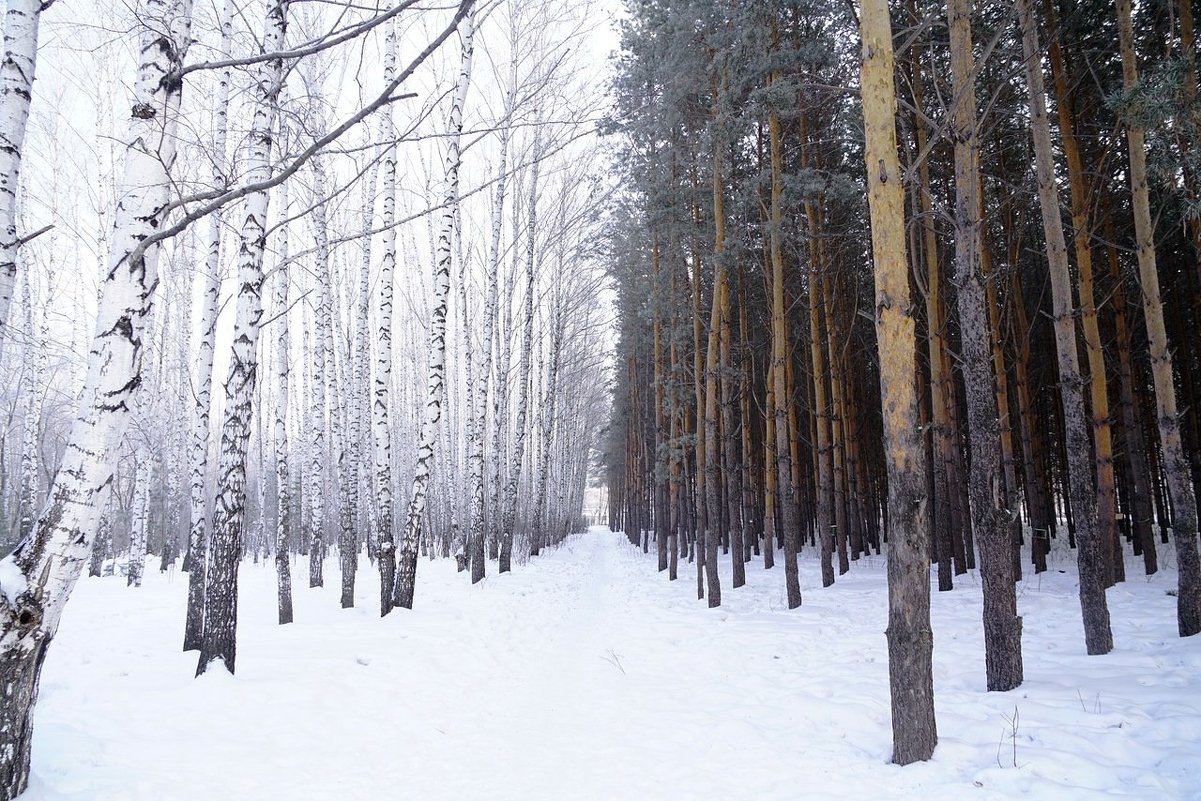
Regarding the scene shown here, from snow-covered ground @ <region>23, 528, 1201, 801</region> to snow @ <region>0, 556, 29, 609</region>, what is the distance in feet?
2.98

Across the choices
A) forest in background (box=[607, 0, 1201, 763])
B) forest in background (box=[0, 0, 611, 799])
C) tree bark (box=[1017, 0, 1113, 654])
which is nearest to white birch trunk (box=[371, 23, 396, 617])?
forest in background (box=[0, 0, 611, 799])

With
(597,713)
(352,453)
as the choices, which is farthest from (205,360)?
(597,713)

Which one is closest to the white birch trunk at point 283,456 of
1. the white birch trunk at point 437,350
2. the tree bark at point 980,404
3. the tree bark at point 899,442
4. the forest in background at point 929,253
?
the white birch trunk at point 437,350

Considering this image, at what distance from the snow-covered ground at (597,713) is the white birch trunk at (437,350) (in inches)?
34.9

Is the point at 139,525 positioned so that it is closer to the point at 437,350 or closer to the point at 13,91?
the point at 437,350

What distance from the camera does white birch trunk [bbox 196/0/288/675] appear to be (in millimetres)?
5301

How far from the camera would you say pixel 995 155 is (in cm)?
1076

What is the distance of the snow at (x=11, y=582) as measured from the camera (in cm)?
267

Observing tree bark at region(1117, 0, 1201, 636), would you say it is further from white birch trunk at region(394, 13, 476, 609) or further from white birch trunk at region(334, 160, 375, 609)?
white birch trunk at region(334, 160, 375, 609)

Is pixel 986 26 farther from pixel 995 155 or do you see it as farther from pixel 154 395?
pixel 154 395

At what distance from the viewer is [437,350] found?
9352 millimetres

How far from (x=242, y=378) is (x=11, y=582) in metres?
3.12

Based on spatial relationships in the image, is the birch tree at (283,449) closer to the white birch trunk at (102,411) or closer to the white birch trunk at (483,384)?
the white birch trunk at (102,411)

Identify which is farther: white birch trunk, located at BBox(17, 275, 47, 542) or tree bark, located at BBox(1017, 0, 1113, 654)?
white birch trunk, located at BBox(17, 275, 47, 542)
